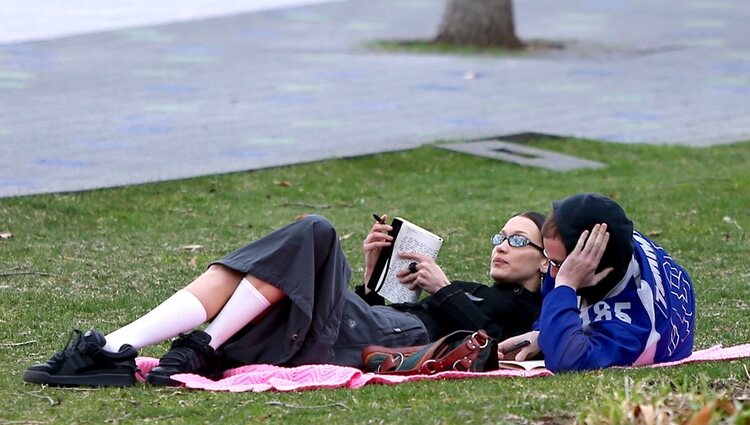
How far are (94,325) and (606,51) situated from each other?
39.2 ft

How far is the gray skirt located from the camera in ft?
15.0

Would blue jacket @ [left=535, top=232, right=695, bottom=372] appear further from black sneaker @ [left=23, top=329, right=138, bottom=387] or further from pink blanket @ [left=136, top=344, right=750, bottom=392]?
black sneaker @ [left=23, top=329, right=138, bottom=387]

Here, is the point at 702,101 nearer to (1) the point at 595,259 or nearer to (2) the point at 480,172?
(2) the point at 480,172

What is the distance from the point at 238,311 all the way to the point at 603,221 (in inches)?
49.9

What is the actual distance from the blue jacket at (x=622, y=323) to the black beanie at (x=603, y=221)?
0.05 m

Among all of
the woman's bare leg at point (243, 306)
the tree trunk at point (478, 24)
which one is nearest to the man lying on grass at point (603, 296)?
the woman's bare leg at point (243, 306)

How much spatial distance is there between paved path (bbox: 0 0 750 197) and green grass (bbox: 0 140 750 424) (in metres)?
0.48

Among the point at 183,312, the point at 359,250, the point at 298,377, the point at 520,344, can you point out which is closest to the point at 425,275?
the point at 520,344

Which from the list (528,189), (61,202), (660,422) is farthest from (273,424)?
(528,189)

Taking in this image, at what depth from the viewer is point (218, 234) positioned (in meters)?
7.86

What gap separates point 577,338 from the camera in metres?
4.53

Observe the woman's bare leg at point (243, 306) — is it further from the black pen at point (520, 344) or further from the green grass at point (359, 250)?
the black pen at point (520, 344)

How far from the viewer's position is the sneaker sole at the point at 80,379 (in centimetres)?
438

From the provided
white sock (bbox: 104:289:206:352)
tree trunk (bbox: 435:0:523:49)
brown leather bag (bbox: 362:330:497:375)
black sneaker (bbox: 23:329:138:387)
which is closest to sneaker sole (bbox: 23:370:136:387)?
black sneaker (bbox: 23:329:138:387)
